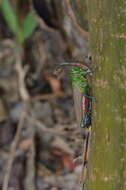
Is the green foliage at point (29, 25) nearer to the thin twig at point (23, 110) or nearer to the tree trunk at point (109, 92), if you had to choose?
the thin twig at point (23, 110)

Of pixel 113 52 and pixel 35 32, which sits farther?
pixel 35 32

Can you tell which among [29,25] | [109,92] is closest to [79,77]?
[109,92]

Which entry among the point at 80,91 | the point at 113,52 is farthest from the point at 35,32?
the point at 113,52

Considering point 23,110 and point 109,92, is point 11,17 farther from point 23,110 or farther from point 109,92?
point 109,92

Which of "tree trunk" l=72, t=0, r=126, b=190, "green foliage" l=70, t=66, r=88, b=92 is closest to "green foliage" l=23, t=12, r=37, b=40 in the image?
"green foliage" l=70, t=66, r=88, b=92

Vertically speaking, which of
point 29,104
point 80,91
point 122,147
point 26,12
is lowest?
point 29,104

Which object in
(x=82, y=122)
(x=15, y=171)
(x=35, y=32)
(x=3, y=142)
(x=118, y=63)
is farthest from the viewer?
(x=35, y=32)

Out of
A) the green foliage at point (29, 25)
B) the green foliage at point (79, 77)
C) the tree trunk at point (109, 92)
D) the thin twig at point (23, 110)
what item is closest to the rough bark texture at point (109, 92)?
the tree trunk at point (109, 92)

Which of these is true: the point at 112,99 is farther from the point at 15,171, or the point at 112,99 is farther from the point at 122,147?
the point at 15,171
